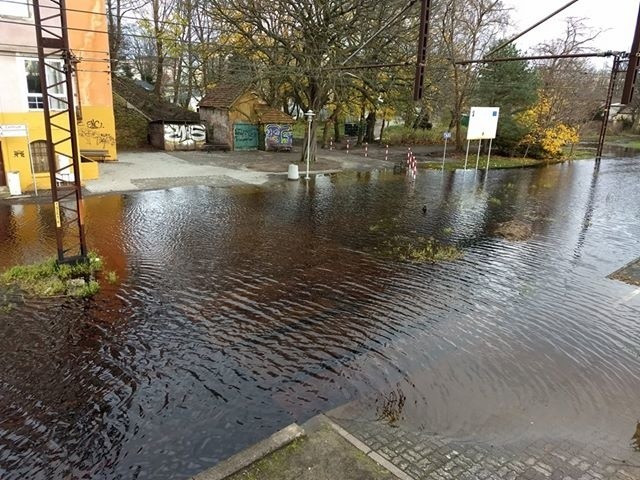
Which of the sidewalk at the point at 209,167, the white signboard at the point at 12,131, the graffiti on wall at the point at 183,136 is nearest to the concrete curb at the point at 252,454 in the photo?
the sidewalk at the point at 209,167

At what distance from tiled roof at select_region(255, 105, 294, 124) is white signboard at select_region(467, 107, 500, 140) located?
39.4ft

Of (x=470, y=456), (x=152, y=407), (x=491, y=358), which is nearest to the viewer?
(x=470, y=456)

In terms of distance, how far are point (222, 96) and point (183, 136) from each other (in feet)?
13.9

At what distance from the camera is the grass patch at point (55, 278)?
356 inches

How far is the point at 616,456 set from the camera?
17.3 feet

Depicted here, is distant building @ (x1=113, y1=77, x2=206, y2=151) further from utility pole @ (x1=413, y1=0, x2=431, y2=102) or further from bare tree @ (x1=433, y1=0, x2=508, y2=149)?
utility pole @ (x1=413, y1=0, x2=431, y2=102)

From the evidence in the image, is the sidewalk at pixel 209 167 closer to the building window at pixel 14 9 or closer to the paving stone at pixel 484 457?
the building window at pixel 14 9

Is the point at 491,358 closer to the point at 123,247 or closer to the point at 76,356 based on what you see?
the point at 76,356

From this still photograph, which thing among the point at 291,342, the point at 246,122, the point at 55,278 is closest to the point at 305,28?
the point at 246,122

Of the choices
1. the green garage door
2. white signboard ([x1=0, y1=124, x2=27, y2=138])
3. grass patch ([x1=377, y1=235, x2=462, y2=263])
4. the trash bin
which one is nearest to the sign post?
the green garage door

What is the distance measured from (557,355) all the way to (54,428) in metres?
6.98

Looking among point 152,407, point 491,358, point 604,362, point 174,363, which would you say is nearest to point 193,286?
point 174,363

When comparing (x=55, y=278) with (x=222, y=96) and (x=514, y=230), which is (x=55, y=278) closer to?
(x=514, y=230)

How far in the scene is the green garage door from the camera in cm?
3206
